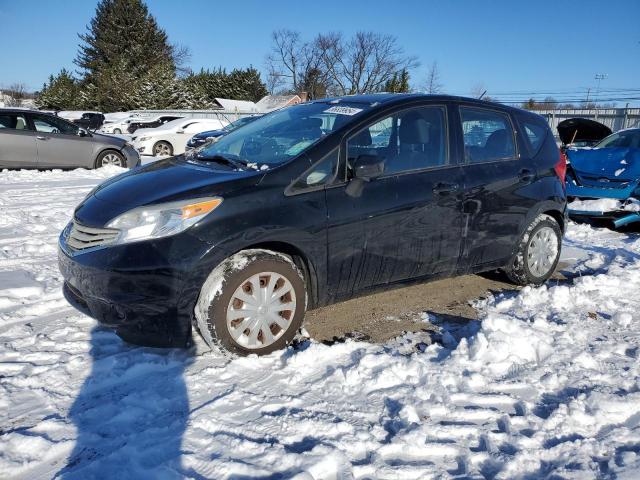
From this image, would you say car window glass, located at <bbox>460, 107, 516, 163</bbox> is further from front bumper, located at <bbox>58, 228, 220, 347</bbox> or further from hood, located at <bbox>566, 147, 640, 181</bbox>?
hood, located at <bbox>566, 147, 640, 181</bbox>

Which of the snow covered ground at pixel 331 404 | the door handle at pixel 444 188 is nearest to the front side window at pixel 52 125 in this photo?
the snow covered ground at pixel 331 404

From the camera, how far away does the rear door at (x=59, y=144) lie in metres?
11.1

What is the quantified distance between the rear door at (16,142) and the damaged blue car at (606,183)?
10.5m

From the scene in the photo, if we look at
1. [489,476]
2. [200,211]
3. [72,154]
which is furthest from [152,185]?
[72,154]

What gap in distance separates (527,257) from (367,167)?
2.14 metres

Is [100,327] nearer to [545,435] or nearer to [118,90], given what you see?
[545,435]

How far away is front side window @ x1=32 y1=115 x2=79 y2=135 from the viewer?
36.5ft

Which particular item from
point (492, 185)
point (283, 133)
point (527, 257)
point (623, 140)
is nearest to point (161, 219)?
point (283, 133)

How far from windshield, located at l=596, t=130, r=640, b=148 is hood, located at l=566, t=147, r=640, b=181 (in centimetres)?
37

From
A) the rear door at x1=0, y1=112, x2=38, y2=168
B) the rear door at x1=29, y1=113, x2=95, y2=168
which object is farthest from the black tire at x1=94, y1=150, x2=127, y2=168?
the rear door at x1=0, y1=112, x2=38, y2=168

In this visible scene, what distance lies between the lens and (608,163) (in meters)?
7.94

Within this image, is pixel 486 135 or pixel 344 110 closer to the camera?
pixel 344 110

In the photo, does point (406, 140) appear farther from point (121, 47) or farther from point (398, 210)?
point (121, 47)

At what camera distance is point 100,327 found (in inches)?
140
